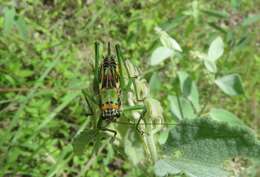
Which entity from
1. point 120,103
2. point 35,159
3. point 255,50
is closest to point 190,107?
point 120,103

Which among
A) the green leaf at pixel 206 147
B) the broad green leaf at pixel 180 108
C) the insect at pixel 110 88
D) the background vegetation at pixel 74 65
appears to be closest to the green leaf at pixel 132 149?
the insect at pixel 110 88

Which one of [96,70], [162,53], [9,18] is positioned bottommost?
[96,70]

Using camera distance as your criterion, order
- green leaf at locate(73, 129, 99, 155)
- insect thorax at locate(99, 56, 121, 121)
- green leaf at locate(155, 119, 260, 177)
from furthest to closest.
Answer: insect thorax at locate(99, 56, 121, 121), green leaf at locate(73, 129, 99, 155), green leaf at locate(155, 119, 260, 177)

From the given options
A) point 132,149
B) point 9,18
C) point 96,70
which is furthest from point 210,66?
point 9,18

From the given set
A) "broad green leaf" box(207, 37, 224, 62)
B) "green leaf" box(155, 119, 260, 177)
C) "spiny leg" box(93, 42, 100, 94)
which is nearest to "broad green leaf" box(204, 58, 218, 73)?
"broad green leaf" box(207, 37, 224, 62)

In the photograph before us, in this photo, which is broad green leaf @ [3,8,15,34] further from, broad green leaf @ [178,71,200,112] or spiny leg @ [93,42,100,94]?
spiny leg @ [93,42,100,94]

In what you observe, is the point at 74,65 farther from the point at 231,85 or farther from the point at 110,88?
the point at 110,88

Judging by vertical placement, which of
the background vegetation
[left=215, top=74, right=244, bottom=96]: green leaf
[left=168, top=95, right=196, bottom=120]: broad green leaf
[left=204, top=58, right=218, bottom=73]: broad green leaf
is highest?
the background vegetation
